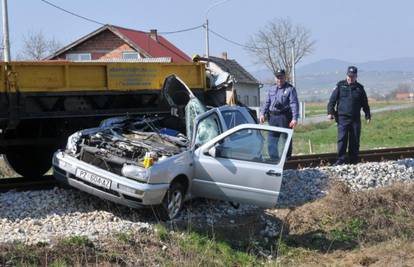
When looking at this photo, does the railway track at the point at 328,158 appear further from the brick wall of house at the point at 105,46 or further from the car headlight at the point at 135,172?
the brick wall of house at the point at 105,46

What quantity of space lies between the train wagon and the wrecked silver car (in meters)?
1.85

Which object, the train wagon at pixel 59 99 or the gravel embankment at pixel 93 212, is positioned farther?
the train wagon at pixel 59 99

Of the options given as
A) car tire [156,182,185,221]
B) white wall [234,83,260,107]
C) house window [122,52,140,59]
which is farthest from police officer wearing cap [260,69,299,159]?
white wall [234,83,260,107]

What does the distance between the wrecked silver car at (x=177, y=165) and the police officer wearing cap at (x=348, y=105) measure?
11.8 ft

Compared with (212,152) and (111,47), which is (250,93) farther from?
(212,152)

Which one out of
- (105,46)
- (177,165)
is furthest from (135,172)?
(105,46)

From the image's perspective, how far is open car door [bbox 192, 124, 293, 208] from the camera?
339 inches

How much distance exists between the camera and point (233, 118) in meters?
10.0

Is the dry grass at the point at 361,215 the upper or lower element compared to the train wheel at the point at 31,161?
lower

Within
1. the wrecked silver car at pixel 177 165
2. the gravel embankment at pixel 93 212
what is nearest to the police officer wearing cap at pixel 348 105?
the gravel embankment at pixel 93 212

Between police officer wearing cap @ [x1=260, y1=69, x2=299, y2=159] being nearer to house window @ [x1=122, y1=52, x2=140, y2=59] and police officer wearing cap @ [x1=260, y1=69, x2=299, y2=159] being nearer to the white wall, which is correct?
house window @ [x1=122, y1=52, x2=140, y2=59]

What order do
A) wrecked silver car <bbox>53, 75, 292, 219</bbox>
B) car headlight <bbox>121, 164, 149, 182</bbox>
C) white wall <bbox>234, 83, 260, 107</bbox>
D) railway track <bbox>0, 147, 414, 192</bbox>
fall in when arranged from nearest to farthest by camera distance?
car headlight <bbox>121, 164, 149, 182</bbox> < wrecked silver car <bbox>53, 75, 292, 219</bbox> < railway track <bbox>0, 147, 414, 192</bbox> < white wall <bbox>234, 83, 260, 107</bbox>

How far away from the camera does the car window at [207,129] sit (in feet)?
30.6

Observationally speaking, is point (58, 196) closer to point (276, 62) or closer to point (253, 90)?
point (253, 90)
